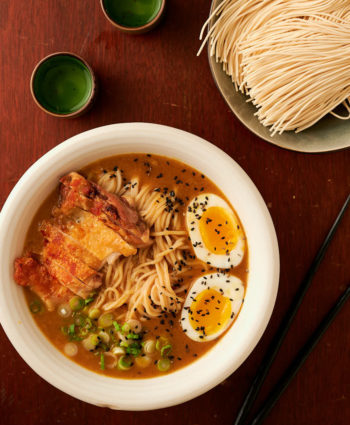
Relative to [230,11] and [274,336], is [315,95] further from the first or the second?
[274,336]

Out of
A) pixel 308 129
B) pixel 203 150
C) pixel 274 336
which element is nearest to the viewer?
pixel 203 150

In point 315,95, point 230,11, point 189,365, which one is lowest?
point 189,365

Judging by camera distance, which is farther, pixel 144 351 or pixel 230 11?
pixel 144 351

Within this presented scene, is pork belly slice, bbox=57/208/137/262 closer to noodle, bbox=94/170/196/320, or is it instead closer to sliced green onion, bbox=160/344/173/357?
noodle, bbox=94/170/196/320

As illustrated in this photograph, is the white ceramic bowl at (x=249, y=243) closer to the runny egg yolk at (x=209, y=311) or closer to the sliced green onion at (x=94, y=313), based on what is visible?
the runny egg yolk at (x=209, y=311)

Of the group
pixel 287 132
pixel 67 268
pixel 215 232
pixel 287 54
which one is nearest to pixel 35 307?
pixel 67 268

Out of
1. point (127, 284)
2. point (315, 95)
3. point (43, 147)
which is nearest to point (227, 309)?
point (127, 284)

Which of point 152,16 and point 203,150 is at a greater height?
point 152,16
